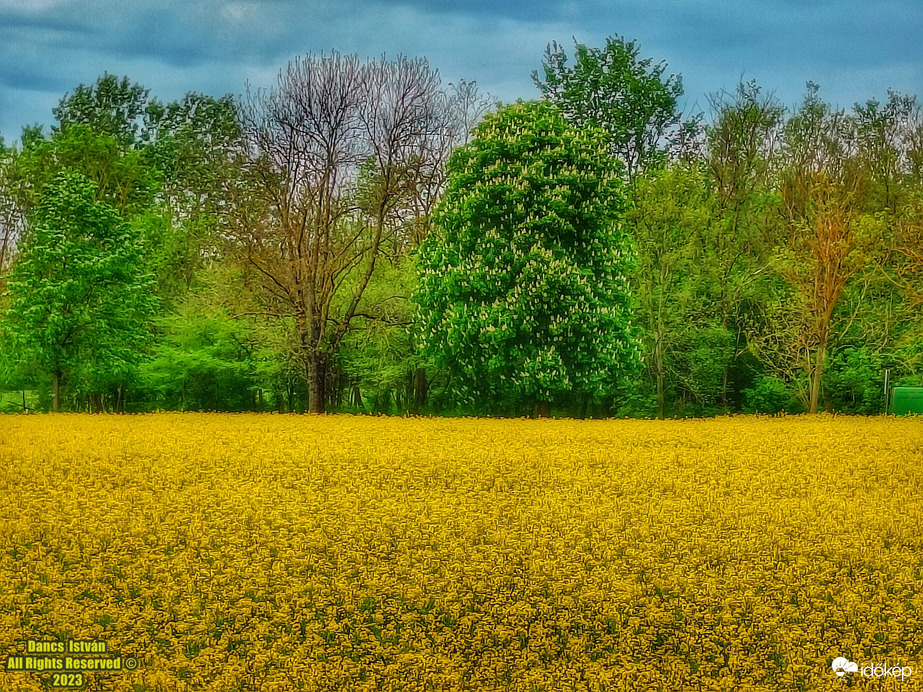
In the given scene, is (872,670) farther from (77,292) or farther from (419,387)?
(419,387)

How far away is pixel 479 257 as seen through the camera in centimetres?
3388

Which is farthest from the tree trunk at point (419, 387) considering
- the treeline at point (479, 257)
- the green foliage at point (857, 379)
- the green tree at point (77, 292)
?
the green foliage at point (857, 379)

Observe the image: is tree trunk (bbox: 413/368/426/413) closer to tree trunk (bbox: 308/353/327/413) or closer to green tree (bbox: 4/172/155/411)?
tree trunk (bbox: 308/353/327/413)

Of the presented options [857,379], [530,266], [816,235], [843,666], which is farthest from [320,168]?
[843,666]

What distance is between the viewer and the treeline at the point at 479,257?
34375 mm

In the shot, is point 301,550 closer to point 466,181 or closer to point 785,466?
point 785,466

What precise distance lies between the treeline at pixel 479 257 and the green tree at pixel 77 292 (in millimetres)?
104

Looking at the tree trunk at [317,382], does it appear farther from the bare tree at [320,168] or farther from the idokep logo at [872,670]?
the idokep logo at [872,670]

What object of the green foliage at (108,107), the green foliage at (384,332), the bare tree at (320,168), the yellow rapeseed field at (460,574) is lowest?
the yellow rapeseed field at (460,574)

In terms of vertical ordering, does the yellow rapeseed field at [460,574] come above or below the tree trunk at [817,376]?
below

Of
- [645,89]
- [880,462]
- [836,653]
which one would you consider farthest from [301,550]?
[645,89]

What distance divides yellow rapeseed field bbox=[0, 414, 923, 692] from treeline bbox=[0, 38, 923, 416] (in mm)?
15933

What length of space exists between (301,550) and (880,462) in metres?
13.7

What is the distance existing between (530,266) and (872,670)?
25.2 metres
